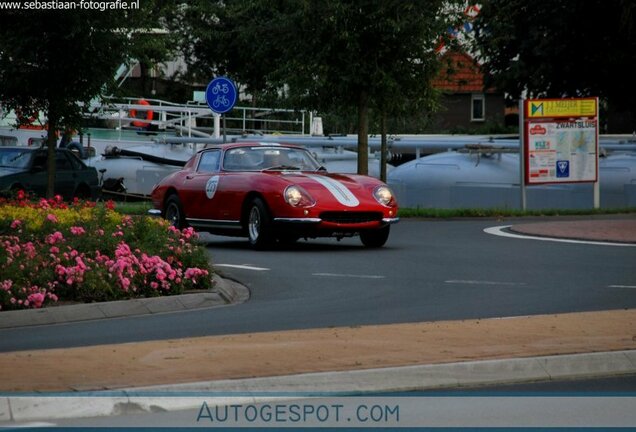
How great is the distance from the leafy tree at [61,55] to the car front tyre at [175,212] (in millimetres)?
6541

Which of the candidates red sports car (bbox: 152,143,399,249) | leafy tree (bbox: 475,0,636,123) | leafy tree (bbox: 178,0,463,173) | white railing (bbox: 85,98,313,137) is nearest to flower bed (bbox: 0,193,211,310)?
red sports car (bbox: 152,143,399,249)

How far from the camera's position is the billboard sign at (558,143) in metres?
30.7

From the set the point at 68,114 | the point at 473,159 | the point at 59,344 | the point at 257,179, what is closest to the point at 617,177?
the point at 473,159

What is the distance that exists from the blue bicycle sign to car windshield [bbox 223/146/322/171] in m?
7.28

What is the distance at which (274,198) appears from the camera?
19.3 m

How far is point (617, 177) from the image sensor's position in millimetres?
34844

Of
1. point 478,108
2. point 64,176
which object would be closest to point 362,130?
point 64,176

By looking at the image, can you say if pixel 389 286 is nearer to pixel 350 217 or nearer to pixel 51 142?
pixel 350 217

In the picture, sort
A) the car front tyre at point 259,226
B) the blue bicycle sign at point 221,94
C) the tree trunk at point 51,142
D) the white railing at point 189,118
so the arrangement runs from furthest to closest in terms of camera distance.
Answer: the white railing at point 189,118
the tree trunk at point 51,142
the blue bicycle sign at point 221,94
the car front tyre at point 259,226

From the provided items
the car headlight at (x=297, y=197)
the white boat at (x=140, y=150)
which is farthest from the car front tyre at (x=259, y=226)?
the white boat at (x=140, y=150)

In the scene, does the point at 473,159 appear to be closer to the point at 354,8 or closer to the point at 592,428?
the point at 354,8

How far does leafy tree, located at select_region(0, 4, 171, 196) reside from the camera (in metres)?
27.6

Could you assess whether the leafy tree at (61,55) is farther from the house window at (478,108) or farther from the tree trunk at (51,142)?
the house window at (478,108)

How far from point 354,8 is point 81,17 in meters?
5.75
